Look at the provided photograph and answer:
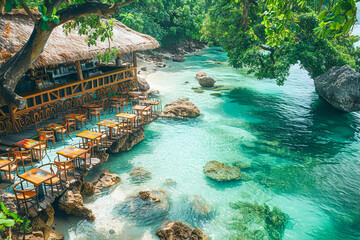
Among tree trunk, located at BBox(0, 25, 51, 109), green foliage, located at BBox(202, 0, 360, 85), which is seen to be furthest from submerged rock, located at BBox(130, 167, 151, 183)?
green foliage, located at BBox(202, 0, 360, 85)

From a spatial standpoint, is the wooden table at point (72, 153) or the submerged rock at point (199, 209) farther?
the submerged rock at point (199, 209)

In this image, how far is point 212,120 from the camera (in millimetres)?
17828

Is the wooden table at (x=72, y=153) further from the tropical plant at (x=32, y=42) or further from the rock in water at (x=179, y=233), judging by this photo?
the rock in water at (x=179, y=233)

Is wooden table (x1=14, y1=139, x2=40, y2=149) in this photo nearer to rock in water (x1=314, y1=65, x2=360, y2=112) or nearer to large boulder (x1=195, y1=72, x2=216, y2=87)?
rock in water (x1=314, y1=65, x2=360, y2=112)

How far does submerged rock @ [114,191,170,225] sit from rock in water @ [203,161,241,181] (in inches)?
98.8

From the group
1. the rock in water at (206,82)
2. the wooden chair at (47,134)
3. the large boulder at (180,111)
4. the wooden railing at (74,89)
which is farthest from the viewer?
the rock in water at (206,82)

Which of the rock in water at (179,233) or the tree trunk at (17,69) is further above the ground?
the tree trunk at (17,69)

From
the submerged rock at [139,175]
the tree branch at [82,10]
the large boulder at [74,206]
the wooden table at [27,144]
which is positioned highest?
the tree branch at [82,10]

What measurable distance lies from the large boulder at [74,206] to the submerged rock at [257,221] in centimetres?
474

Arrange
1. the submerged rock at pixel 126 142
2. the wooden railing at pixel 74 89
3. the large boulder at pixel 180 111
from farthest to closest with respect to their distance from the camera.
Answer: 1. the large boulder at pixel 180 111
2. the submerged rock at pixel 126 142
3. the wooden railing at pixel 74 89

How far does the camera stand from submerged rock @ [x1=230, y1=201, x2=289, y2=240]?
8.36 metres

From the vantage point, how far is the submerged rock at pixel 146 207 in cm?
866

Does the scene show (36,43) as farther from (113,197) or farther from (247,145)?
(247,145)

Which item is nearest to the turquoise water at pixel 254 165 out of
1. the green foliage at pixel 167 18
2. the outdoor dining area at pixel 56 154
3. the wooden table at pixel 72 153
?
the outdoor dining area at pixel 56 154
